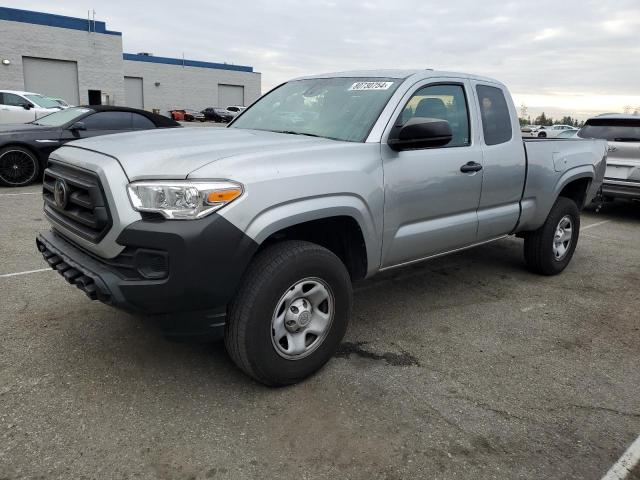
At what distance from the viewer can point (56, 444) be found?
2482mm

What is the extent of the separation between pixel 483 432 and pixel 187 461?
150 cm

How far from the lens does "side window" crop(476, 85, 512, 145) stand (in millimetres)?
4348

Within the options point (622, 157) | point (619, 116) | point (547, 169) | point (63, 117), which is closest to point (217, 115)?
point (63, 117)

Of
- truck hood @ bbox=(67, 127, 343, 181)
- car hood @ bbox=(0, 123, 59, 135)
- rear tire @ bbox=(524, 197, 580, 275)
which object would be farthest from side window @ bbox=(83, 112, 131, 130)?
rear tire @ bbox=(524, 197, 580, 275)

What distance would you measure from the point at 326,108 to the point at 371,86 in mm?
363

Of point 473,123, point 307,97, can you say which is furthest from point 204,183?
point 473,123

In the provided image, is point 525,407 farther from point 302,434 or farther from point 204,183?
point 204,183

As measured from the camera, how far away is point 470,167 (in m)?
3.98

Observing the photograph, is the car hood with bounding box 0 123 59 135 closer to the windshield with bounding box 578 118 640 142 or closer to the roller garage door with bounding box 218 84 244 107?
the windshield with bounding box 578 118 640 142

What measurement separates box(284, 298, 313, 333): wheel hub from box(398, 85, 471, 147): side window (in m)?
1.57

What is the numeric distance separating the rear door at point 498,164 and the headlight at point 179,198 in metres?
2.43

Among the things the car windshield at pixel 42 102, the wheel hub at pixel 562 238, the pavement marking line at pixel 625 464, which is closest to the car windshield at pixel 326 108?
the pavement marking line at pixel 625 464

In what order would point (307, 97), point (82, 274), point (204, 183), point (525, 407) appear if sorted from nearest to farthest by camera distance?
point (204, 183)
point (82, 274)
point (525, 407)
point (307, 97)

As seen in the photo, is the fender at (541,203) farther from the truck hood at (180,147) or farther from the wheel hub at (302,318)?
the wheel hub at (302,318)
